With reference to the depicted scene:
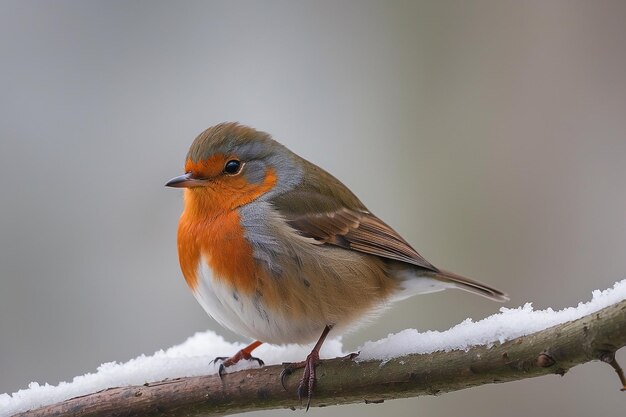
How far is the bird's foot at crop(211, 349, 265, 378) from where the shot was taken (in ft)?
9.99

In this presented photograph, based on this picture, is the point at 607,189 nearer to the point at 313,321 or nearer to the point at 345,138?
the point at 345,138

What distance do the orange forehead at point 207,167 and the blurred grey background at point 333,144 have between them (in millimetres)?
2053

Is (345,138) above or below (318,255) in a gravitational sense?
above

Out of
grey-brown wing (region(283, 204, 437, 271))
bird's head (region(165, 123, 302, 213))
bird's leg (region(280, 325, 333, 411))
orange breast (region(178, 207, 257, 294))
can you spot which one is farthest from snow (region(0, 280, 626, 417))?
bird's head (region(165, 123, 302, 213))

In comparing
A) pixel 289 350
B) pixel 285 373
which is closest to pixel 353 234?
pixel 289 350

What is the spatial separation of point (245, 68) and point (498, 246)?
2.64 meters

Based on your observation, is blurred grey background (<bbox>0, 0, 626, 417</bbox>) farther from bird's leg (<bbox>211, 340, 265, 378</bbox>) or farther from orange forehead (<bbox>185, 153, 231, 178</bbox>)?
orange forehead (<bbox>185, 153, 231, 178</bbox>)

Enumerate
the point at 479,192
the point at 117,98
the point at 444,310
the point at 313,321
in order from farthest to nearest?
the point at 117,98, the point at 479,192, the point at 444,310, the point at 313,321

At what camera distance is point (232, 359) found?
3.26m

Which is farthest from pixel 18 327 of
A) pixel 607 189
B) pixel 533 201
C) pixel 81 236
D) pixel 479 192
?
pixel 607 189

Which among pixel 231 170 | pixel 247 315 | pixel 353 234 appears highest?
pixel 231 170

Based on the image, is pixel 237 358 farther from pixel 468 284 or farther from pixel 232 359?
pixel 468 284

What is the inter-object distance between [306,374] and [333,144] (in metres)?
3.57

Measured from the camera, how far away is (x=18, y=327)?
17.8 feet
